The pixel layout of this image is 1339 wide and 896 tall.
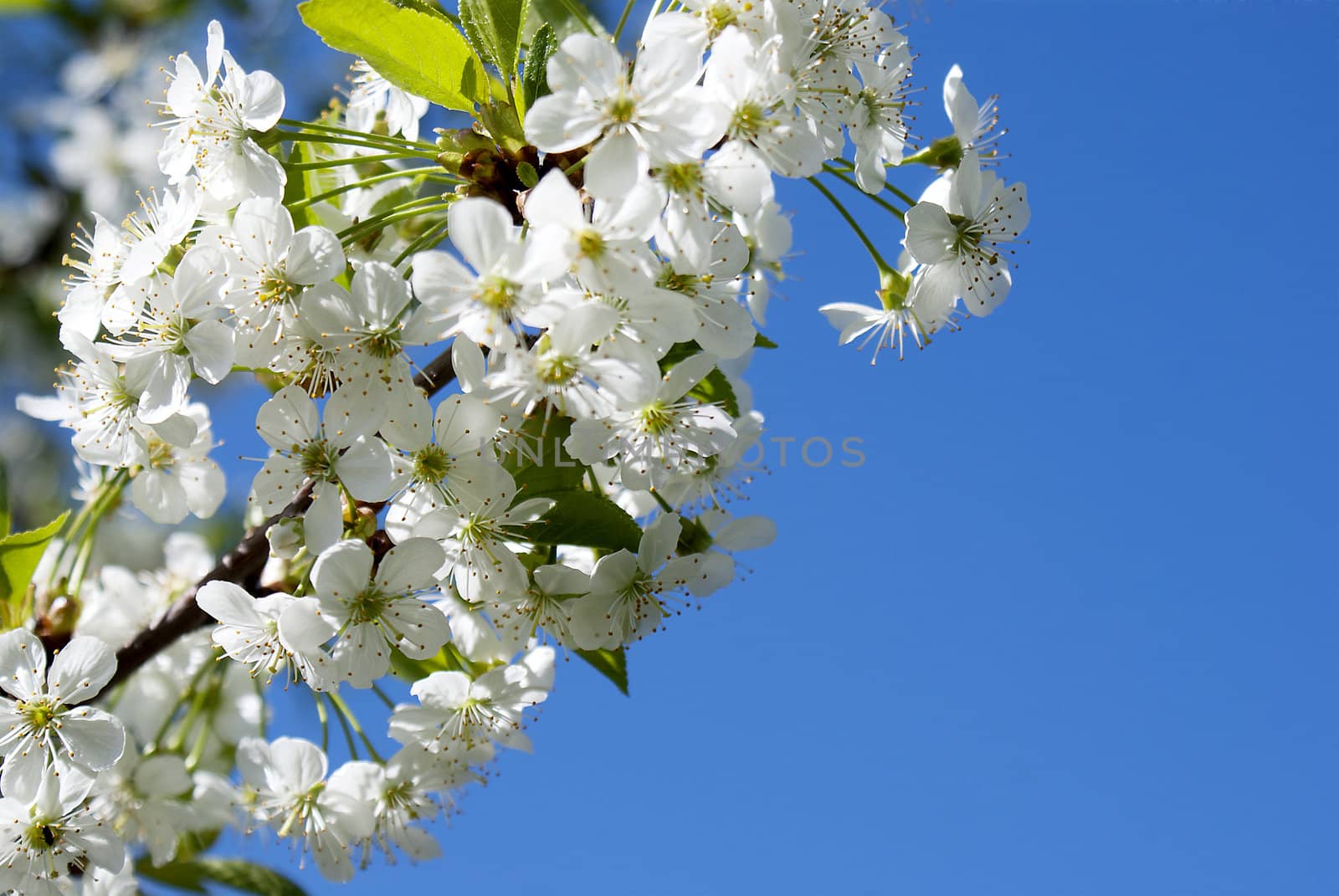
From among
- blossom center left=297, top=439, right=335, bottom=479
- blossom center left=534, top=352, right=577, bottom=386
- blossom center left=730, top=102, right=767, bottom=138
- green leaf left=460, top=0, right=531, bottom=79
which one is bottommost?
blossom center left=297, top=439, right=335, bottom=479

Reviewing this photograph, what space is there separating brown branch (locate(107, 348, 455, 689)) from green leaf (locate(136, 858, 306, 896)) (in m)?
0.59

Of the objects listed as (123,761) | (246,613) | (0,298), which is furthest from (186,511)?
(0,298)

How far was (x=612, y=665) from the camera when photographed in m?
2.01

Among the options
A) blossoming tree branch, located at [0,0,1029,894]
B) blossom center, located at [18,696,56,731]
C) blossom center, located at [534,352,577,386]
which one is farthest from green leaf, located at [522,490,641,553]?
blossom center, located at [18,696,56,731]

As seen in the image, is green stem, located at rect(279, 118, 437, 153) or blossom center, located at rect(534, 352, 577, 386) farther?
green stem, located at rect(279, 118, 437, 153)

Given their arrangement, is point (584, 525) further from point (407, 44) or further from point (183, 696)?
point (183, 696)

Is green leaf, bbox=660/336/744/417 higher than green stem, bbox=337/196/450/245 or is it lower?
lower

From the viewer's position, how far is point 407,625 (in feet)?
5.57

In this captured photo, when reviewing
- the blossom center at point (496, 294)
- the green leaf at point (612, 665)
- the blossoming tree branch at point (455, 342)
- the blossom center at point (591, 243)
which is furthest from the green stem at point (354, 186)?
the green leaf at point (612, 665)

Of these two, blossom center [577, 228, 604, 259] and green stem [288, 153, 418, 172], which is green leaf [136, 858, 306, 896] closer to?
green stem [288, 153, 418, 172]

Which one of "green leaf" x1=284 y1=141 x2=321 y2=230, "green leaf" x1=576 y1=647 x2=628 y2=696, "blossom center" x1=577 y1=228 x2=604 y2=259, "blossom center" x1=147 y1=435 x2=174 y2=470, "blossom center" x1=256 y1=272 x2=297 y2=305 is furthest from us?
"blossom center" x1=147 y1=435 x2=174 y2=470

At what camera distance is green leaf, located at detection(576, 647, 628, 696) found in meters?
2.00

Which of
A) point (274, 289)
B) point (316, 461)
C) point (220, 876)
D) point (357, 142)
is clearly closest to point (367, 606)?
point (316, 461)

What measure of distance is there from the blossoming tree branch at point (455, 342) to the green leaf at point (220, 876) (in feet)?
1.23
